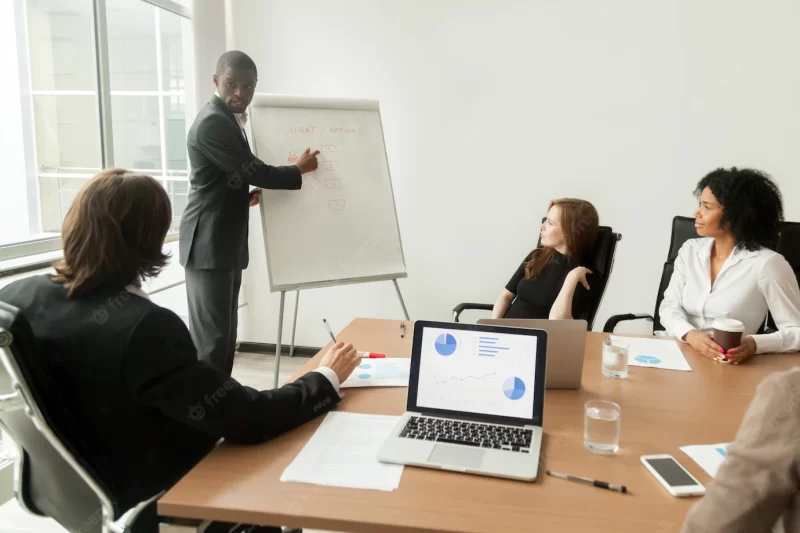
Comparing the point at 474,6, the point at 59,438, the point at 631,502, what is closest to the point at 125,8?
the point at 474,6

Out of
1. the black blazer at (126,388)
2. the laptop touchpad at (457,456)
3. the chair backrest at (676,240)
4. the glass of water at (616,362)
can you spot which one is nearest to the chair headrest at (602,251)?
the chair backrest at (676,240)

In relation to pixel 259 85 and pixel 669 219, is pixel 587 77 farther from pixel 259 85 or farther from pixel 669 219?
pixel 259 85

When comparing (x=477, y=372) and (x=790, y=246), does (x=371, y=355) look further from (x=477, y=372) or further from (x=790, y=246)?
(x=790, y=246)

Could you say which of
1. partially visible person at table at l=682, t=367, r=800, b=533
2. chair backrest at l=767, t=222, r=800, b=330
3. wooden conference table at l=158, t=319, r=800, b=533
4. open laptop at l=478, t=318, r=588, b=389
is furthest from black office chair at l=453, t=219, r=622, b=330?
partially visible person at table at l=682, t=367, r=800, b=533

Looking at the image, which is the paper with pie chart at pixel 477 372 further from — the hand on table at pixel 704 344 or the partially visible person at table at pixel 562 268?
the partially visible person at table at pixel 562 268

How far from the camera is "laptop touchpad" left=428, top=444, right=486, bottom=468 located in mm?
1170

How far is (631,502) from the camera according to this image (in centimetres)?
106

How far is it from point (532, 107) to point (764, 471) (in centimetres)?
296

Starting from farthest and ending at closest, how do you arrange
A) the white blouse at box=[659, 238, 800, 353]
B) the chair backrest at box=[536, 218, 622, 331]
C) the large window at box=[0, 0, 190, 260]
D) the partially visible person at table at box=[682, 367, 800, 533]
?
1. the large window at box=[0, 0, 190, 260]
2. the chair backrest at box=[536, 218, 622, 331]
3. the white blouse at box=[659, 238, 800, 353]
4. the partially visible person at table at box=[682, 367, 800, 533]

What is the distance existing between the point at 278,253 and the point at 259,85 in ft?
4.54

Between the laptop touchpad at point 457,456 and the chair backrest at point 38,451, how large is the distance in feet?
2.12

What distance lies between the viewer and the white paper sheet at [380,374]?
1.60 m

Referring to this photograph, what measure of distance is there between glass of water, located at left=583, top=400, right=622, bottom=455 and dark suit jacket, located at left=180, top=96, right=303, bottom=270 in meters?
1.93

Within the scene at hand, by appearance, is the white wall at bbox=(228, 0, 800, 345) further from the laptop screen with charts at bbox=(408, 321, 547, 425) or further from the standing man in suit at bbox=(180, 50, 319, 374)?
the laptop screen with charts at bbox=(408, 321, 547, 425)
